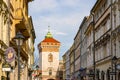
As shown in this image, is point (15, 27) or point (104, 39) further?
point (104, 39)

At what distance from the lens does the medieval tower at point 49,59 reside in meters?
154

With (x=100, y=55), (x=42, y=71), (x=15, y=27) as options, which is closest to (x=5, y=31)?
(x=15, y=27)

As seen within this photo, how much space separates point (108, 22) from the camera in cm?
4847

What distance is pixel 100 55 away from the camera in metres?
55.6

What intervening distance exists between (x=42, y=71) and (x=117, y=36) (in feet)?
369

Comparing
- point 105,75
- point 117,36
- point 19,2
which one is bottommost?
point 105,75

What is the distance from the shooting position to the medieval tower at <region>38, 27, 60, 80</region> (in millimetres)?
153500

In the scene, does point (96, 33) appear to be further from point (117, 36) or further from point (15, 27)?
point (15, 27)

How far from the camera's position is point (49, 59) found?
154m

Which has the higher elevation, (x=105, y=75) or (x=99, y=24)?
(x=99, y=24)

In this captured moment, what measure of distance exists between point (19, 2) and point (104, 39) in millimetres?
12862

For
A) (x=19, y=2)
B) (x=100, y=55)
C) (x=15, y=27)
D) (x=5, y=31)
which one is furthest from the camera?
(x=100, y=55)

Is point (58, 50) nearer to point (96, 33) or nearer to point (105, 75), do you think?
point (96, 33)

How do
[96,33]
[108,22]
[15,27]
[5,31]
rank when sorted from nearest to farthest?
[5,31] → [15,27] → [108,22] → [96,33]
